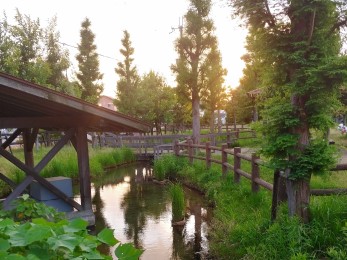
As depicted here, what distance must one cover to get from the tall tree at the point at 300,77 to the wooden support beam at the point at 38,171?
391 cm

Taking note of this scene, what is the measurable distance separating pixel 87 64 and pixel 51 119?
82.3 feet

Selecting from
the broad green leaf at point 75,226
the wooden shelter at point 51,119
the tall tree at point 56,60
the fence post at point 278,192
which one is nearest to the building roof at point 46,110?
the wooden shelter at point 51,119

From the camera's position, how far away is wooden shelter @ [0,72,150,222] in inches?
213

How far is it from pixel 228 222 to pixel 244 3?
3.71 m

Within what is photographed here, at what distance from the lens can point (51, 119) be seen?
6.54m

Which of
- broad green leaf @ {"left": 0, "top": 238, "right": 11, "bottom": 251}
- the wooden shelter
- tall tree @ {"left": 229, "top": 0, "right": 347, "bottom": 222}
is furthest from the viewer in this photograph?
the wooden shelter

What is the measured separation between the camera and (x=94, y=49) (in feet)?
102

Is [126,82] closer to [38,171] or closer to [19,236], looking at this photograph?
[38,171]

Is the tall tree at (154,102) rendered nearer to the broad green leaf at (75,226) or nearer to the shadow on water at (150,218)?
the shadow on water at (150,218)

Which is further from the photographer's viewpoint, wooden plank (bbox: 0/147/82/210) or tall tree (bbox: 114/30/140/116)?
tall tree (bbox: 114/30/140/116)

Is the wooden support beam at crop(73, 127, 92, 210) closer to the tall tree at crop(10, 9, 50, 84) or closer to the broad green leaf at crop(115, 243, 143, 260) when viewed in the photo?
the broad green leaf at crop(115, 243, 143, 260)

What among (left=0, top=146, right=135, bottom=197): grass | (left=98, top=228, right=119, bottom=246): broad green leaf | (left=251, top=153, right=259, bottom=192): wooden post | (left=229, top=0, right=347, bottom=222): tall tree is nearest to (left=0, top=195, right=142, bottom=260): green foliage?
(left=98, top=228, right=119, bottom=246): broad green leaf

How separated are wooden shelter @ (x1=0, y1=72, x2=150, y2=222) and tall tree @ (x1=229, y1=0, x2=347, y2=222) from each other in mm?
2872

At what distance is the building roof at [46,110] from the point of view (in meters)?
5.29
